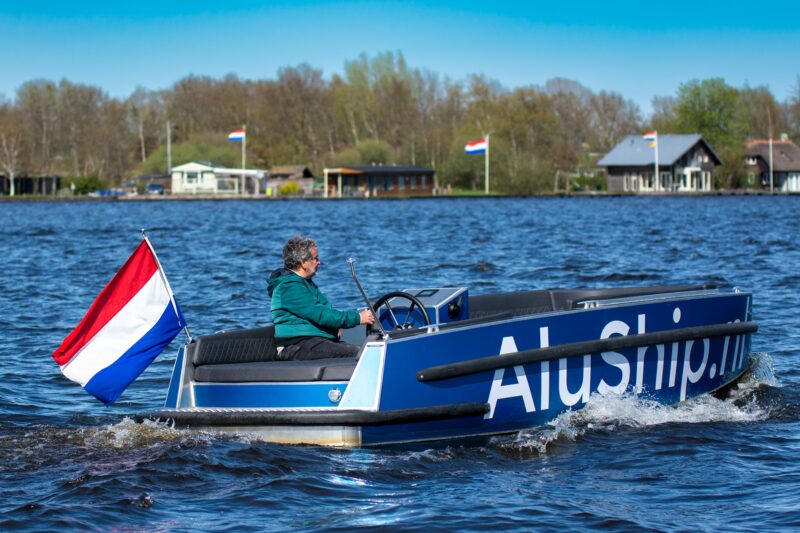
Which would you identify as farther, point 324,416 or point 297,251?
point 297,251

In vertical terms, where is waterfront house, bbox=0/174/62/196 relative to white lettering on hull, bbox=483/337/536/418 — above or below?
above

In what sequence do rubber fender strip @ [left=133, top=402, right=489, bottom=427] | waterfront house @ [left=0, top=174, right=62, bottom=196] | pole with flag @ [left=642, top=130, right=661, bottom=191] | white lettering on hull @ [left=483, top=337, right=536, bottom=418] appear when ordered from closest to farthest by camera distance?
rubber fender strip @ [left=133, top=402, right=489, bottom=427] < white lettering on hull @ [left=483, top=337, right=536, bottom=418] < pole with flag @ [left=642, top=130, right=661, bottom=191] < waterfront house @ [left=0, top=174, right=62, bottom=196]

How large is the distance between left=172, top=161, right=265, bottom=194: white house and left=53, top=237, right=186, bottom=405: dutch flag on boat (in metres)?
104

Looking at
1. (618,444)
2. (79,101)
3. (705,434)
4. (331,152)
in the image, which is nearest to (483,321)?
(618,444)

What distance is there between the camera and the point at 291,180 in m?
122

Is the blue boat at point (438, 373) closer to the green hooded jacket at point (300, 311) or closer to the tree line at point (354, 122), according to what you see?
the green hooded jacket at point (300, 311)

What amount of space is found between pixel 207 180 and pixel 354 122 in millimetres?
29067

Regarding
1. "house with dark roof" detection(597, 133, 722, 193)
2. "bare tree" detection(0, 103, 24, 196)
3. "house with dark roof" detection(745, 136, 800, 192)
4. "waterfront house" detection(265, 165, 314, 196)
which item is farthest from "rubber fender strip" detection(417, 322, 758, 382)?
"house with dark roof" detection(745, 136, 800, 192)

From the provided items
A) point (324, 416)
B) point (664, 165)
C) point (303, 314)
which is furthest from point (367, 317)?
point (664, 165)

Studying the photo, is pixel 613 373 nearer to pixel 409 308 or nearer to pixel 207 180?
pixel 409 308

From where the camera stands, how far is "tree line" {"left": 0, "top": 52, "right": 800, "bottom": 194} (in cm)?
12700

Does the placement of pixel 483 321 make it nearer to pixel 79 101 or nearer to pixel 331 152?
pixel 331 152

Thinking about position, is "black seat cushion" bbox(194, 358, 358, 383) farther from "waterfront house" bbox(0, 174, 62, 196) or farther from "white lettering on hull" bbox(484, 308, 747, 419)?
"waterfront house" bbox(0, 174, 62, 196)

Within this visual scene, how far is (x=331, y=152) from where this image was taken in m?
132
